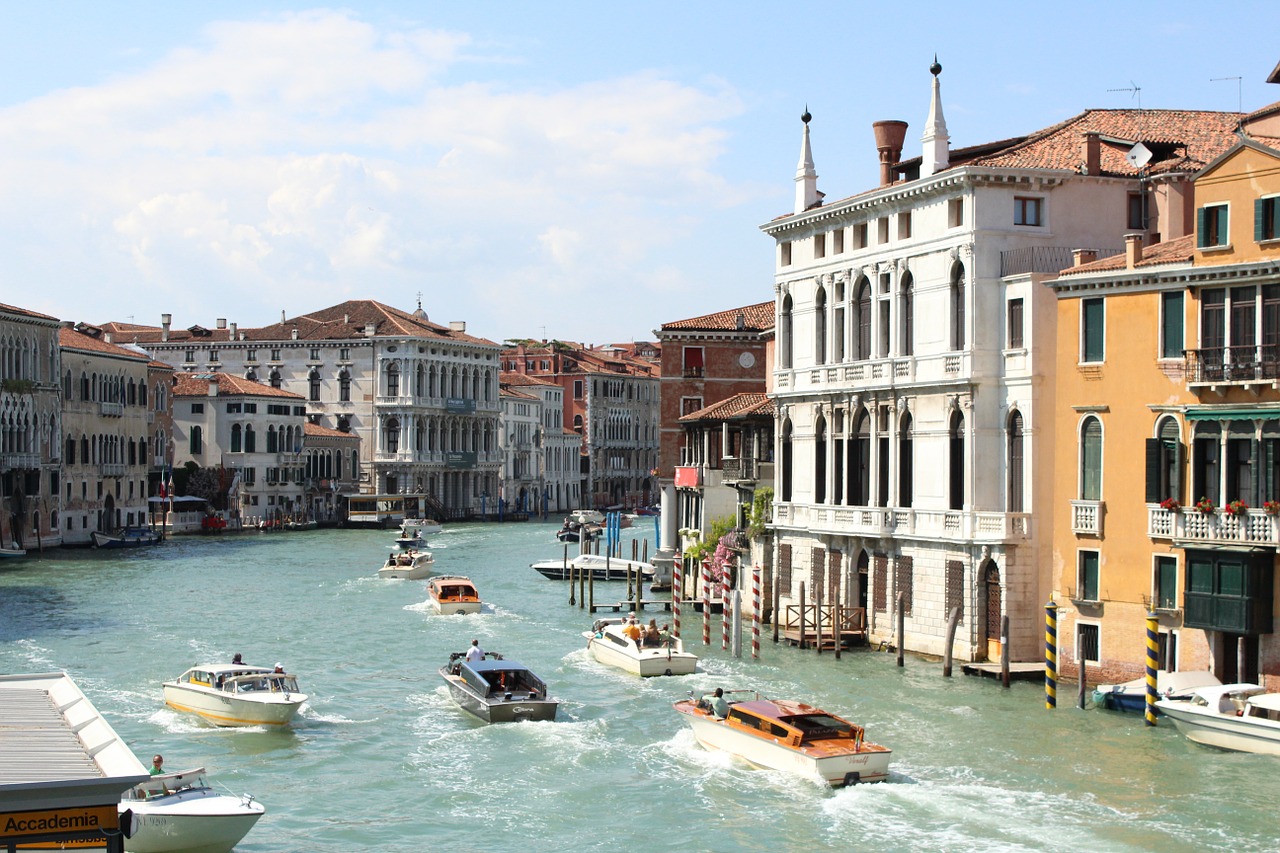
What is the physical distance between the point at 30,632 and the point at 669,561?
17338 mm

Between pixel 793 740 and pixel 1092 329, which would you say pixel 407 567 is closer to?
pixel 1092 329

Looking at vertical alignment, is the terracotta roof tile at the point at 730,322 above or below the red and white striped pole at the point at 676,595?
above

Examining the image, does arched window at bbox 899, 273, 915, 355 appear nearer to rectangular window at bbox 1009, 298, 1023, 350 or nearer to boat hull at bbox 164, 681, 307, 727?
rectangular window at bbox 1009, 298, 1023, 350

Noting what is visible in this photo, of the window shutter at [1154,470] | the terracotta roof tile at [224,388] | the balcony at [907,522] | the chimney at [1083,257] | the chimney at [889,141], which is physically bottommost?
the balcony at [907,522]

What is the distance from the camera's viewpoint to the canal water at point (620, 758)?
17906 millimetres

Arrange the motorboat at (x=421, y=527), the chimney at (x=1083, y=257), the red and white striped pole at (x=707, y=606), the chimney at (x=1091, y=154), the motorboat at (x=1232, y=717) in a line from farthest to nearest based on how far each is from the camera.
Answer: the motorboat at (x=421, y=527) → the red and white striped pole at (x=707, y=606) → the chimney at (x=1091, y=154) → the chimney at (x=1083, y=257) → the motorboat at (x=1232, y=717)

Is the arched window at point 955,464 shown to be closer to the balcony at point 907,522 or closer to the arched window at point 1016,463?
the balcony at point 907,522

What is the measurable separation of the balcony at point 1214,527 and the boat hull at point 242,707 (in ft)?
38.8

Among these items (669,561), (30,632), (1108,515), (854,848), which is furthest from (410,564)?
(854,848)

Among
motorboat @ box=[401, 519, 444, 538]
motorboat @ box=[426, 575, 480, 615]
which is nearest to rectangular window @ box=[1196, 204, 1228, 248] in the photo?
motorboat @ box=[426, 575, 480, 615]

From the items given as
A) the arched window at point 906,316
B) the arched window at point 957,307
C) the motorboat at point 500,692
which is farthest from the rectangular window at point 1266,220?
the motorboat at point 500,692

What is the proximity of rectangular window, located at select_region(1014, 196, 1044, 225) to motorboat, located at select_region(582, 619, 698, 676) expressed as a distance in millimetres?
8796

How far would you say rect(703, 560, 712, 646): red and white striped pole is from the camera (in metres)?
32.5

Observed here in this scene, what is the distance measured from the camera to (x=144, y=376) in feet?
235
